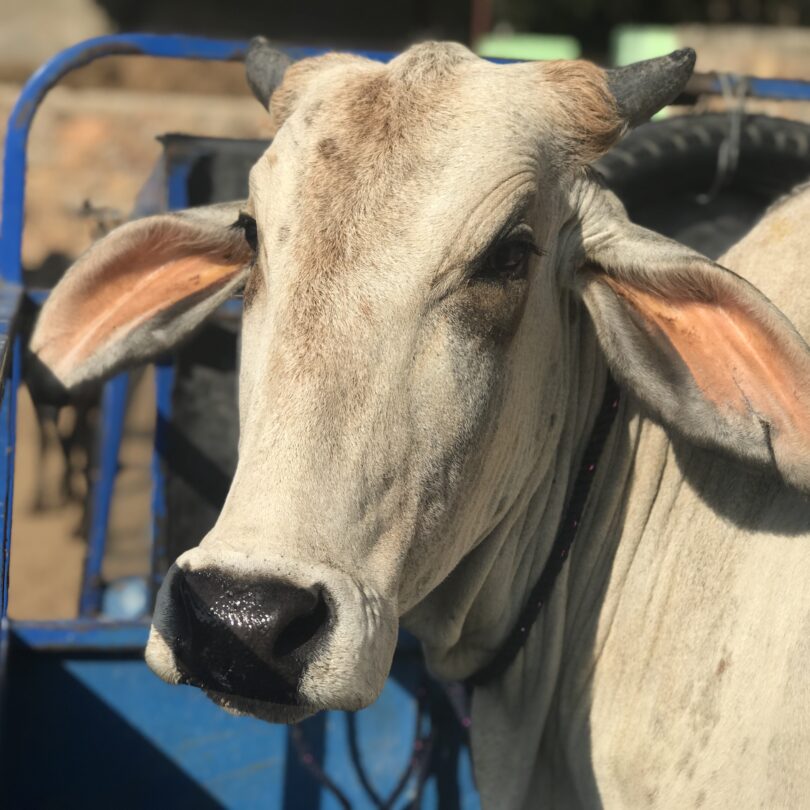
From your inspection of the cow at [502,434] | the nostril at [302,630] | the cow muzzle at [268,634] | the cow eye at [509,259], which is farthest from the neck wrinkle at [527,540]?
the nostril at [302,630]

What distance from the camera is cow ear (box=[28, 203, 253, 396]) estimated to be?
3.13 meters

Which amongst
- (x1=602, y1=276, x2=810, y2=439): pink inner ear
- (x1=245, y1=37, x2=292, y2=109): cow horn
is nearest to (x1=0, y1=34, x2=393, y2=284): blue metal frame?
(x1=245, y1=37, x2=292, y2=109): cow horn

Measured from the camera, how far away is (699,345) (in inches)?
106

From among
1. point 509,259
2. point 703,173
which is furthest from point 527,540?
point 703,173

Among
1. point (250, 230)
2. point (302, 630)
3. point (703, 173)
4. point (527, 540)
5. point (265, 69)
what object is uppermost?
point (265, 69)

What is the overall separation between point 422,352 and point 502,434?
320 mm

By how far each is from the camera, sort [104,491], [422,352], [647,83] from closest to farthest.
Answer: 1. [422,352]
2. [647,83]
3. [104,491]

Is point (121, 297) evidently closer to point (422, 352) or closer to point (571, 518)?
point (422, 352)

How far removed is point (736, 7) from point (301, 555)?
14.8 m

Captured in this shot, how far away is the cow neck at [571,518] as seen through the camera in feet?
9.52

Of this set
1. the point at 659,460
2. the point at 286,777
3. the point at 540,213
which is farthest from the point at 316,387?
the point at 286,777

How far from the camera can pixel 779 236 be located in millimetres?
2957

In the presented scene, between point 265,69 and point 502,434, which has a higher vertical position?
point 265,69

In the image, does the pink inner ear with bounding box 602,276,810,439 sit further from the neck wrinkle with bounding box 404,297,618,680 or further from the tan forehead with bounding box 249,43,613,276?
the tan forehead with bounding box 249,43,613,276
